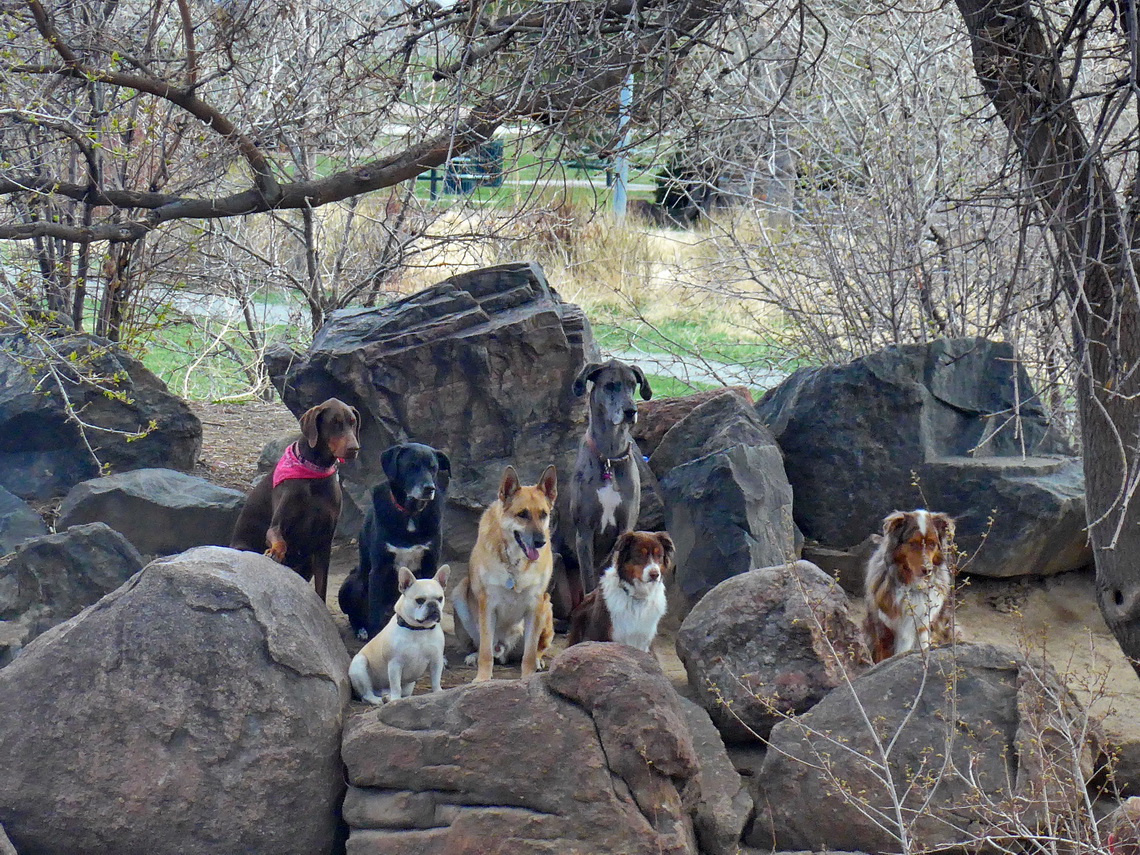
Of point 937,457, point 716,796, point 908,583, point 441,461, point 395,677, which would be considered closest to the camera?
point 716,796

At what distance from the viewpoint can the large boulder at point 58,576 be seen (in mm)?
6574

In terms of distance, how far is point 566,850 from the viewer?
468 cm

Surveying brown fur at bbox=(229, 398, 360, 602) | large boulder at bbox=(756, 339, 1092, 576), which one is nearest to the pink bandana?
brown fur at bbox=(229, 398, 360, 602)

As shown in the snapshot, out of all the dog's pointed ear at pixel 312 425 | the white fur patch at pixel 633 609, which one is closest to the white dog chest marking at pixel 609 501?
the white fur patch at pixel 633 609

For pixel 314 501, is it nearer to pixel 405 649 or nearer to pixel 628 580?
pixel 405 649

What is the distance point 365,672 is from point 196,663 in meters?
1.00

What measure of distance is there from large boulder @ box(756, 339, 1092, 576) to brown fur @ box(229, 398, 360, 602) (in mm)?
3591

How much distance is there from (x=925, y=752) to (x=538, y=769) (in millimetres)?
1645

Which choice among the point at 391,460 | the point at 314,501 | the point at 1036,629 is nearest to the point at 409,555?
the point at 391,460

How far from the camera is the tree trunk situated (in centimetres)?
472

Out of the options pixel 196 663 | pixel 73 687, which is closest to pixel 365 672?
pixel 196 663

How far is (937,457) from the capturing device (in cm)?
852

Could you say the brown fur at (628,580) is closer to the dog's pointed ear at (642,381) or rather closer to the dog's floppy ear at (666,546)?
the dog's floppy ear at (666,546)

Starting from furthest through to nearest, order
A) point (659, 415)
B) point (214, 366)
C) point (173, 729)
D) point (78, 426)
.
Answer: point (214, 366) → point (78, 426) → point (659, 415) → point (173, 729)
